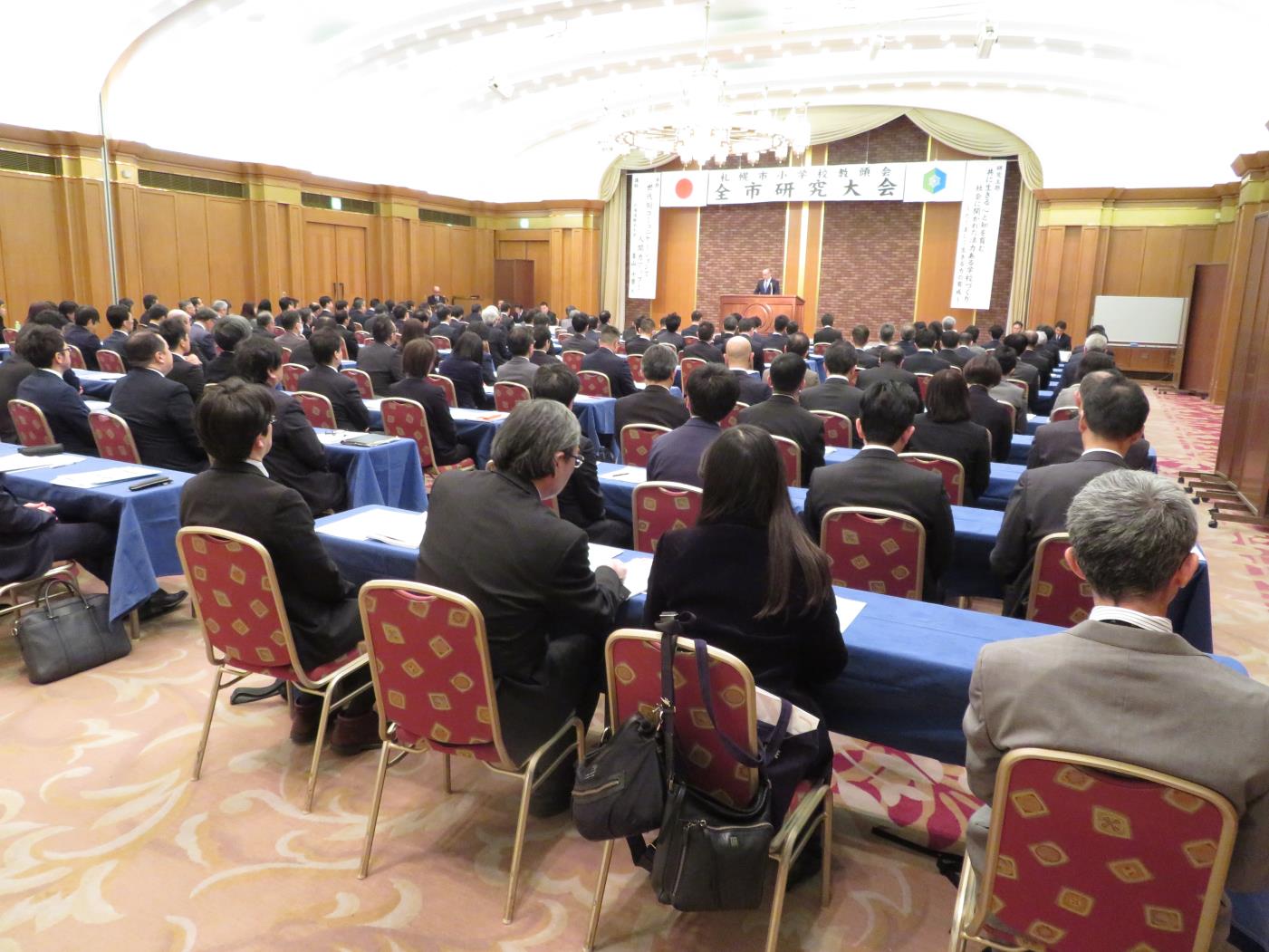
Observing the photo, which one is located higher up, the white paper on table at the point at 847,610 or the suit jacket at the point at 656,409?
the suit jacket at the point at 656,409

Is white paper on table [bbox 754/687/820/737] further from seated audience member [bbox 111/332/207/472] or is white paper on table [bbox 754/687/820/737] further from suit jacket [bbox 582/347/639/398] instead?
suit jacket [bbox 582/347/639/398]

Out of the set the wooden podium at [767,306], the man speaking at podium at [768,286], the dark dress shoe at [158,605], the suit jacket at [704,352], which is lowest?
the dark dress shoe at [158,605]

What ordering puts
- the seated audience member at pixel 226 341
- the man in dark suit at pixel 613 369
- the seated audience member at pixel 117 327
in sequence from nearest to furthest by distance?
the seated audience member at pixel 226 341
the man in dark suit at pixel 613 369
the seated audience member at pixel 117 327

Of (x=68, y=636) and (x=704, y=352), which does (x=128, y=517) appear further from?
(x=704, y=352)

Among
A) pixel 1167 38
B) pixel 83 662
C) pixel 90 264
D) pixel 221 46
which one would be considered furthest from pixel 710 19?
pixel 83 662

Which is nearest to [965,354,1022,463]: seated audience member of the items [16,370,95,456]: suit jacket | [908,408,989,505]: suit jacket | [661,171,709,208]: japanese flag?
[908,408,989,505]: suit jacket

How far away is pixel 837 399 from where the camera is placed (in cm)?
535

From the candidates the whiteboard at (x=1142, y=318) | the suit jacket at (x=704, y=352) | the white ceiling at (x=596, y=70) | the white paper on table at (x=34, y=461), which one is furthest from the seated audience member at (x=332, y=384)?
the whiteboard at (x=1142, y=318)

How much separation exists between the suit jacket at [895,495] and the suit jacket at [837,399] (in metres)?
2.35

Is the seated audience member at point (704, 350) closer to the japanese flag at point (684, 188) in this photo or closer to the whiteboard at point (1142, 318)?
the whiteboard at point (1142, 318)

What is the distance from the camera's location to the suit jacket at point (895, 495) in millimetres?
2865

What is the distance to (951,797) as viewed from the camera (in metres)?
2.73

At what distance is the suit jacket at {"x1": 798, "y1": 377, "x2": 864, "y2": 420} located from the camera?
5.34 metres

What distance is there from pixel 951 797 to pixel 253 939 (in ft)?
6.75
